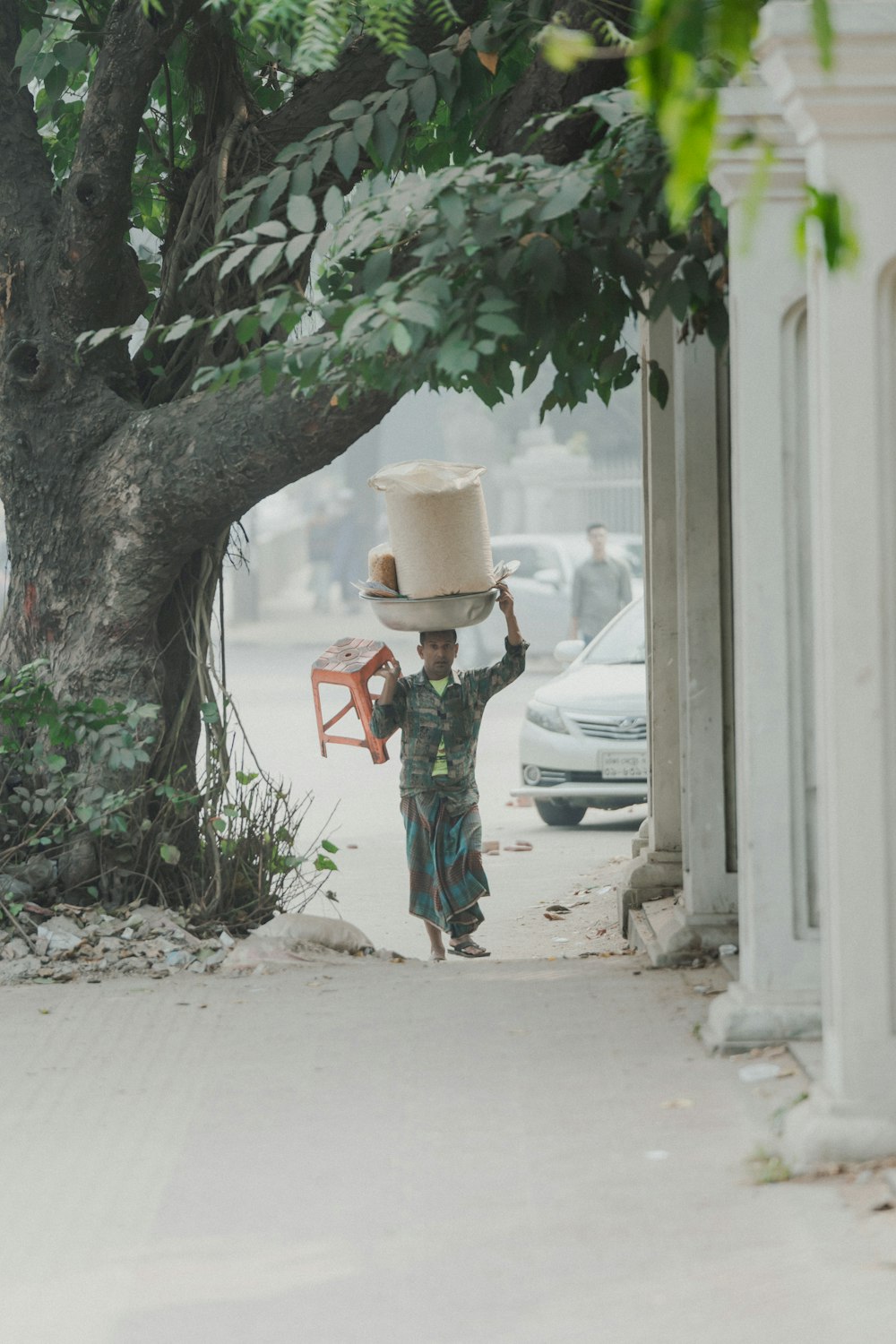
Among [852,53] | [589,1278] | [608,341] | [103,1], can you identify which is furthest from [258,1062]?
[103,1]

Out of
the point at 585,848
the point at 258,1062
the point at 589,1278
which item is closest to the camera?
the point at 589,1278

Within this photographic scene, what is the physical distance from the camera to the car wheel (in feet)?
39.1

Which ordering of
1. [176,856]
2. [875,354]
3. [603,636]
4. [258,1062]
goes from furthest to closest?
[603,636]
[176,856]
[258,1062]
[875,354]

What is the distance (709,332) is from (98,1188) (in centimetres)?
323

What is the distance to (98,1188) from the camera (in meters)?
3.75

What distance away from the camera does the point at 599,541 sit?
15.1 meters

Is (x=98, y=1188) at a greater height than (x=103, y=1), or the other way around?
(x=103, y=1)

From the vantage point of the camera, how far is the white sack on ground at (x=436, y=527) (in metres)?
Answer: 6.21

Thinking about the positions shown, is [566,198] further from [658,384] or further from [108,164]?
[108,164]

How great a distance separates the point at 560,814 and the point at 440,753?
16.9 feet

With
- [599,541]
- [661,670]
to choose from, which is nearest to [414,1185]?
[661,670]

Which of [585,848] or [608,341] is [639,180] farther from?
[585,848]

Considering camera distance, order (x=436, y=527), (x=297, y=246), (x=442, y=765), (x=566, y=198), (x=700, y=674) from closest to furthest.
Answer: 1. (x=566, y=198)
2. (x=297, y=246)
3. (x=700, y=674)
4. (x=436, y=527)
5. (x=442, y=765)

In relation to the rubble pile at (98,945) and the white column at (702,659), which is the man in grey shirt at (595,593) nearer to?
the white column at (702,659)
